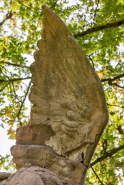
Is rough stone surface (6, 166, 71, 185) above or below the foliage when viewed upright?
below

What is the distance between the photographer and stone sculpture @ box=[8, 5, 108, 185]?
257 cm

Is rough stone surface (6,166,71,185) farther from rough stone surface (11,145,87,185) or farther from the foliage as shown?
the foliage

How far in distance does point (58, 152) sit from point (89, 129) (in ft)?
1.66

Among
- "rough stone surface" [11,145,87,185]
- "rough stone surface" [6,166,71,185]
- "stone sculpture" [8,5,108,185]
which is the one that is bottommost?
"rough stone surface" [6,166,71,185]

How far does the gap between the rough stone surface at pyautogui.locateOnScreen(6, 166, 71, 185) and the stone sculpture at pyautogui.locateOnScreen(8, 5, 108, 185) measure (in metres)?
0.51

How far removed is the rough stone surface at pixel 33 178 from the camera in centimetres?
184

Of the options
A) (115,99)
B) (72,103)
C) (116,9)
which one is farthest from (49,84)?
(115,99)

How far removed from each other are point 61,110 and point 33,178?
112 centimetres

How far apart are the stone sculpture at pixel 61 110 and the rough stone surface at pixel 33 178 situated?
0.51 metres

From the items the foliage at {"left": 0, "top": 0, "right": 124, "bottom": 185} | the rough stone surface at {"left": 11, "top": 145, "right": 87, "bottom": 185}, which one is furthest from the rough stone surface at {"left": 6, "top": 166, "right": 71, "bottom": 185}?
the foliage at {"left": 0, "top": 0, "right": 124, "bottom": 185}

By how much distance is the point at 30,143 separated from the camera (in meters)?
2.83

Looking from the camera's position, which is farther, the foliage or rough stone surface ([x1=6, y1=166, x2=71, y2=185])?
the foliage

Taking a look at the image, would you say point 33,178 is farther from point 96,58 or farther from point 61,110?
point 96,58

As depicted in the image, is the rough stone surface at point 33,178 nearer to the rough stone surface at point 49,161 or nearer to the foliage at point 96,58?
the rough stone surface at point 49,161
